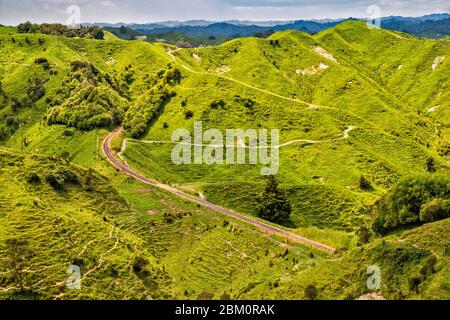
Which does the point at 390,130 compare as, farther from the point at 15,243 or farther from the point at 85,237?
the point at 15,243

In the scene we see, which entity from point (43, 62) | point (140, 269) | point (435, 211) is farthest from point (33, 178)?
point (43, 62)

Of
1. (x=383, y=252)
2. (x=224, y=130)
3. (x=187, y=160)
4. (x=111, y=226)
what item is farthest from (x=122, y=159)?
(x=383, y=252)

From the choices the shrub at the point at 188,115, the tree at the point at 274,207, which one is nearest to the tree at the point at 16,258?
the tree at the point at 274,207

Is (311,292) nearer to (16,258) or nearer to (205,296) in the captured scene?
(205,296)

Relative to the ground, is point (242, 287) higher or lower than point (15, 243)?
lower

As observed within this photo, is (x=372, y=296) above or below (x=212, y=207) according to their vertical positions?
above

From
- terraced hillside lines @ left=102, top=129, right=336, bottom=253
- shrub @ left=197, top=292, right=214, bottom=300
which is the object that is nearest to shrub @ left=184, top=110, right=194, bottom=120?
terraced hillside lines @ left=102, top=129, right=336, bottom=253
